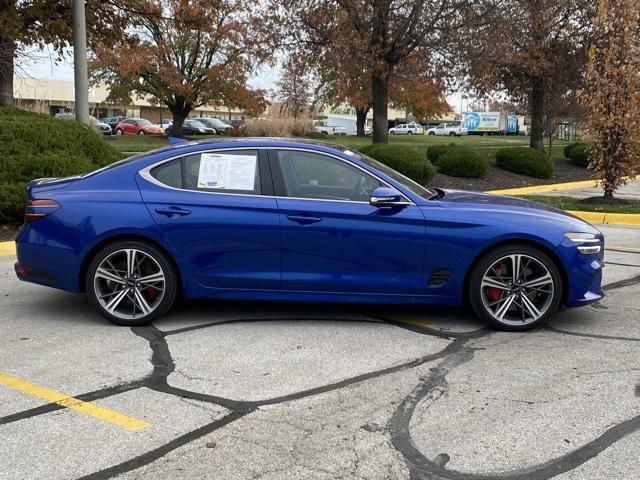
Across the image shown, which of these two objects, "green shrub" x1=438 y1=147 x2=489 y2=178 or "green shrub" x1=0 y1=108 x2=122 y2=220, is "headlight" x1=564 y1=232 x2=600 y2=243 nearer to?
"green shrub" x1=0 y1=108 x2=122 y2=220

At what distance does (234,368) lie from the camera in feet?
15.2

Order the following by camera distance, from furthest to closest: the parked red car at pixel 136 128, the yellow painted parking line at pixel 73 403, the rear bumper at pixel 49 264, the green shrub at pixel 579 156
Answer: the parked red car at pixel 136 128
the green shrub at pixel 579 156
the rear bumper at pixel 49 264
the yellow painted parking line at pixel 73 403

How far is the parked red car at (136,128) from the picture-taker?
4906 centimetres

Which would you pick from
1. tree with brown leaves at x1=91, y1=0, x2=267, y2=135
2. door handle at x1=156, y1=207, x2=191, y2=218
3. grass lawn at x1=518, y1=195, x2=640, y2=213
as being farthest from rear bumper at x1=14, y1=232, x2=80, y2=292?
tree with brown leaves at x1=91, y1=0, x2=267, y2=135

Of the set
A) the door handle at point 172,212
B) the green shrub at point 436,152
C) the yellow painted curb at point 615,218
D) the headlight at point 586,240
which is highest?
the green shrub at point 436,152

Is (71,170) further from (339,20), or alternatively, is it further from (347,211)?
(339,20)

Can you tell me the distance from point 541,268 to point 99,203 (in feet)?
12.0

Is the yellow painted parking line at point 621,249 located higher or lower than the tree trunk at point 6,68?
lower

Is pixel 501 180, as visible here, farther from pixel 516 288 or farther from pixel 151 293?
pixel 151 293

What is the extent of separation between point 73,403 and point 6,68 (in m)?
13.0

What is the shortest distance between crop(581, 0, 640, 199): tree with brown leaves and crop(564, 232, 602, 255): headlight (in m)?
8.76

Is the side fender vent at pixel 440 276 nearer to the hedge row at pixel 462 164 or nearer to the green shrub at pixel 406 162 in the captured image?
the green shrub at pixel 406 162

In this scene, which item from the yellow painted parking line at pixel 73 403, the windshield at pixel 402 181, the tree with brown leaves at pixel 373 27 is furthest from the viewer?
the tree with brown leaves at pixel 373 27

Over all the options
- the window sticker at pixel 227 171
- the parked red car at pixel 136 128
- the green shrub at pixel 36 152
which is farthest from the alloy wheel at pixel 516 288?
the parked red car at pixel 136 128
